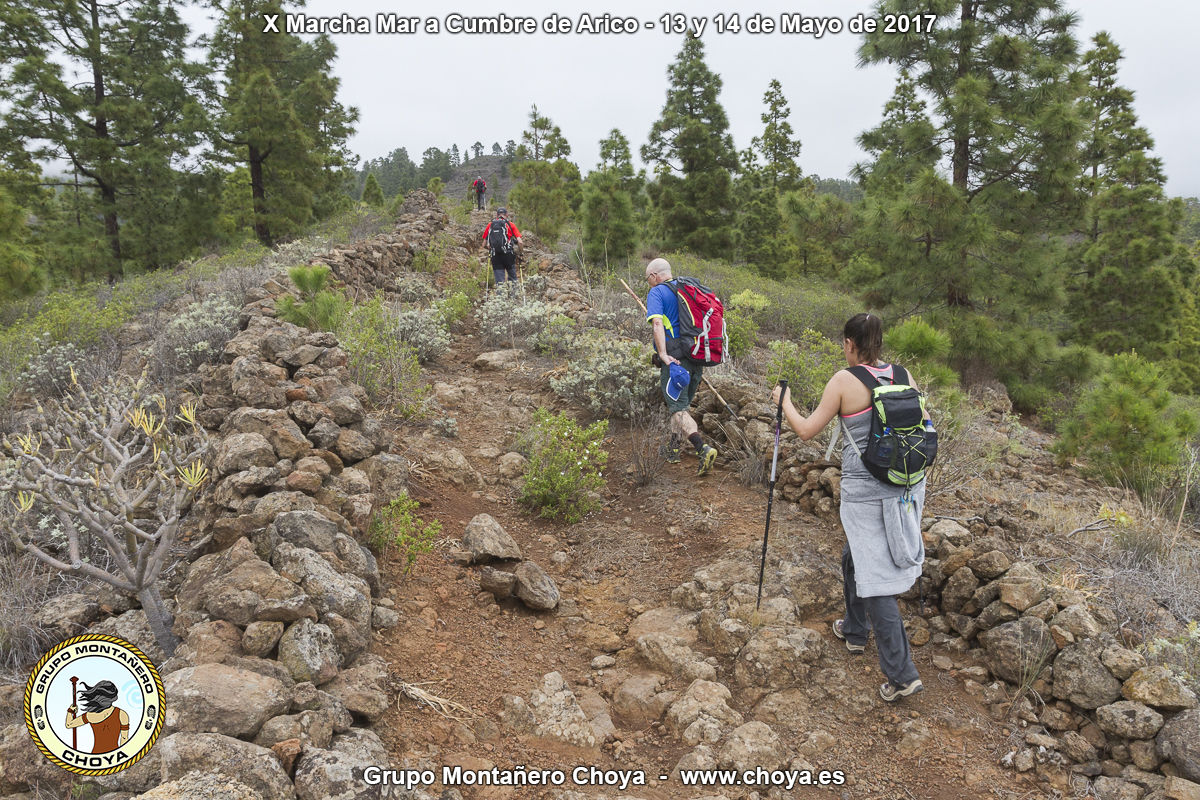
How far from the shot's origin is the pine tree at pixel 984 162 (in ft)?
31.0

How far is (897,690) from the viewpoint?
113 inches

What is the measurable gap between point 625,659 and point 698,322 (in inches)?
95.7

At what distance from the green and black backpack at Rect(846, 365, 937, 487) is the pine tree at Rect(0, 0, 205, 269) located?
16.9 metres

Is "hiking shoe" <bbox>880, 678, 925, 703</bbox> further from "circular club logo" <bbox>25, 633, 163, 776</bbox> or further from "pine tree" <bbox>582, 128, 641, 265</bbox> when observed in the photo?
"pine tree" <bbox>582, 128, 641, 265</bbox>

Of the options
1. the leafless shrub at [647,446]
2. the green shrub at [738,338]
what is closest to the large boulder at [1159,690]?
the leafless shrub at [647,446]

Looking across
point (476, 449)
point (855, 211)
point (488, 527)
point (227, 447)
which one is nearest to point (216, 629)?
point (227, 447)

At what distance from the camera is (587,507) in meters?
4.55

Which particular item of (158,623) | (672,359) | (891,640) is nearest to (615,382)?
(672,359)

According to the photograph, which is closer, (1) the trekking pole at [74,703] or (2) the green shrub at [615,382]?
(1) the trekking pole at [74,703]

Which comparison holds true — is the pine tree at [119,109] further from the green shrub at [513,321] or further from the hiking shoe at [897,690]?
the hiking shoe at [897,690]

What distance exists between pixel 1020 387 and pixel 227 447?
11.3 m

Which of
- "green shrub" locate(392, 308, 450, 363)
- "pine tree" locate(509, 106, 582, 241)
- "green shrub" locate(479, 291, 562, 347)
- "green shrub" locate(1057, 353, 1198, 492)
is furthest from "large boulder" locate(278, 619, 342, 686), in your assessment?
A: "pine tree" locate(509, 106, 582, 241)

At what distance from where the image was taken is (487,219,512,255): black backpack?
9.55m

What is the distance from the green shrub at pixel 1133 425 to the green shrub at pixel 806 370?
8.70 ft
